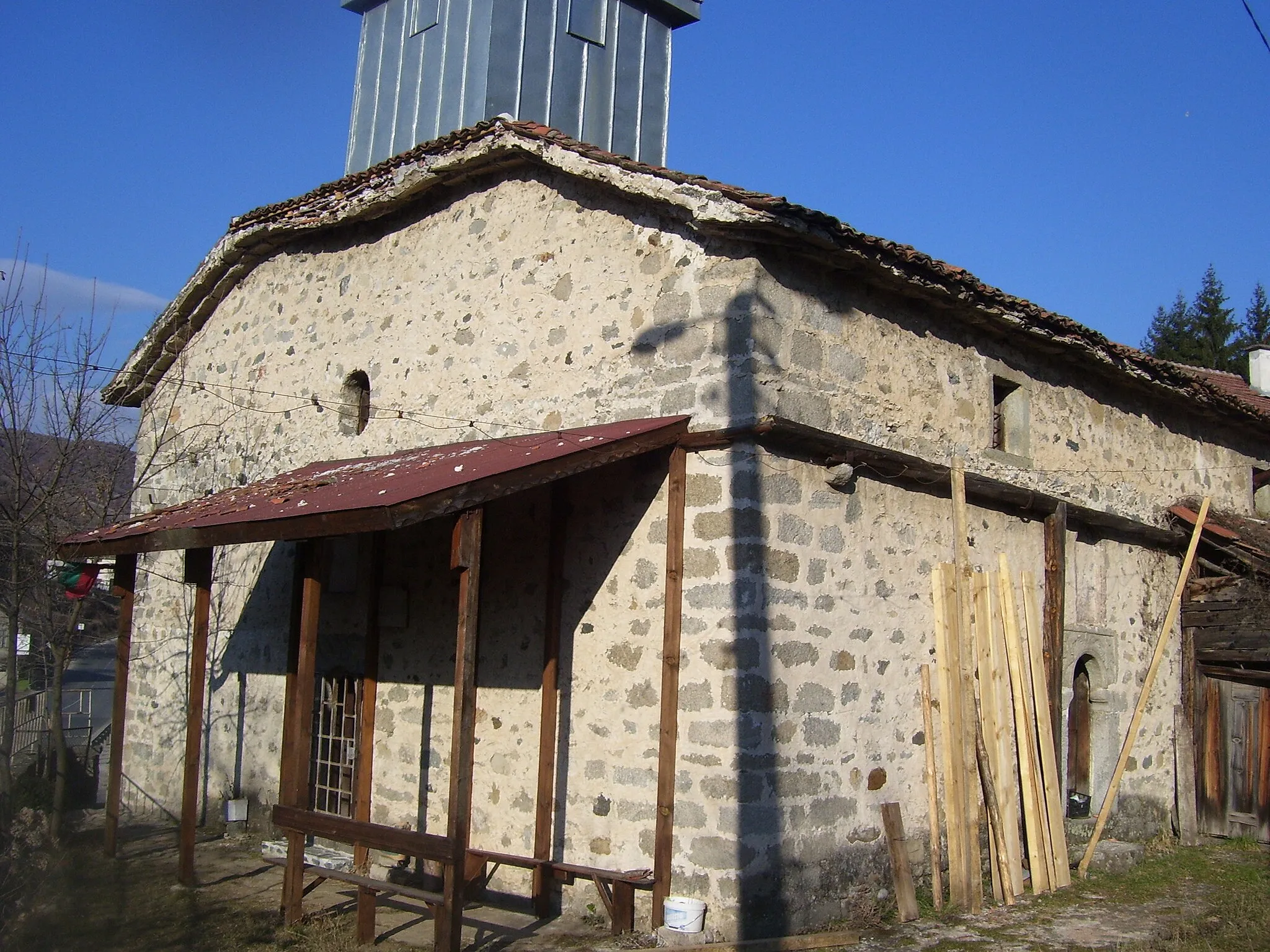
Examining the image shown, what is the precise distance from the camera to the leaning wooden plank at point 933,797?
7.57m

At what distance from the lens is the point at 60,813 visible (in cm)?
1024

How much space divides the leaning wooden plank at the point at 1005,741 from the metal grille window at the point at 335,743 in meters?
4.82

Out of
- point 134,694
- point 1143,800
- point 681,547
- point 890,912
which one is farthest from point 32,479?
point 1143,800

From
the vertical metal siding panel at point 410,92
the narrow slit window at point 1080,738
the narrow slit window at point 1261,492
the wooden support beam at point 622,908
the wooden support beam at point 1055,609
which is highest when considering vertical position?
the vertical metal siding panel at point 410,92

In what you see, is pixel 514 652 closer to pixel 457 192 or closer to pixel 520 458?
pixel 520 458

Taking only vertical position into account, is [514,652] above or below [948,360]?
below

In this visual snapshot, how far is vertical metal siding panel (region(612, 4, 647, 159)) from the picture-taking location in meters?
12.9

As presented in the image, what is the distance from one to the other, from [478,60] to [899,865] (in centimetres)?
900

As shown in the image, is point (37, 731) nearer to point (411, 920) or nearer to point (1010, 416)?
point (411, 920)

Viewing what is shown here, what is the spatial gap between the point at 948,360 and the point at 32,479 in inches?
327

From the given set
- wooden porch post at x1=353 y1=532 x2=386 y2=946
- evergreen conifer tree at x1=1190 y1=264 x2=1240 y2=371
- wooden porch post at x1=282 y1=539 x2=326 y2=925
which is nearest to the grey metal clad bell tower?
wooden porch post at x1=353 y1=532 x2=386 y2=946

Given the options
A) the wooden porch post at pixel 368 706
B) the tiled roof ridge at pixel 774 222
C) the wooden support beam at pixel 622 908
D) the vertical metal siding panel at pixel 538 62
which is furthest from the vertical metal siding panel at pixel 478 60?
the wooden support beam at pixel 622 908

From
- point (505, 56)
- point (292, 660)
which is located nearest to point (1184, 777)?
point (292, 660)

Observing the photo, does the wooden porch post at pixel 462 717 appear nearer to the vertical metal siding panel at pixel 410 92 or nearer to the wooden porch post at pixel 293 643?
the wooden porch post at pixel 293 643
